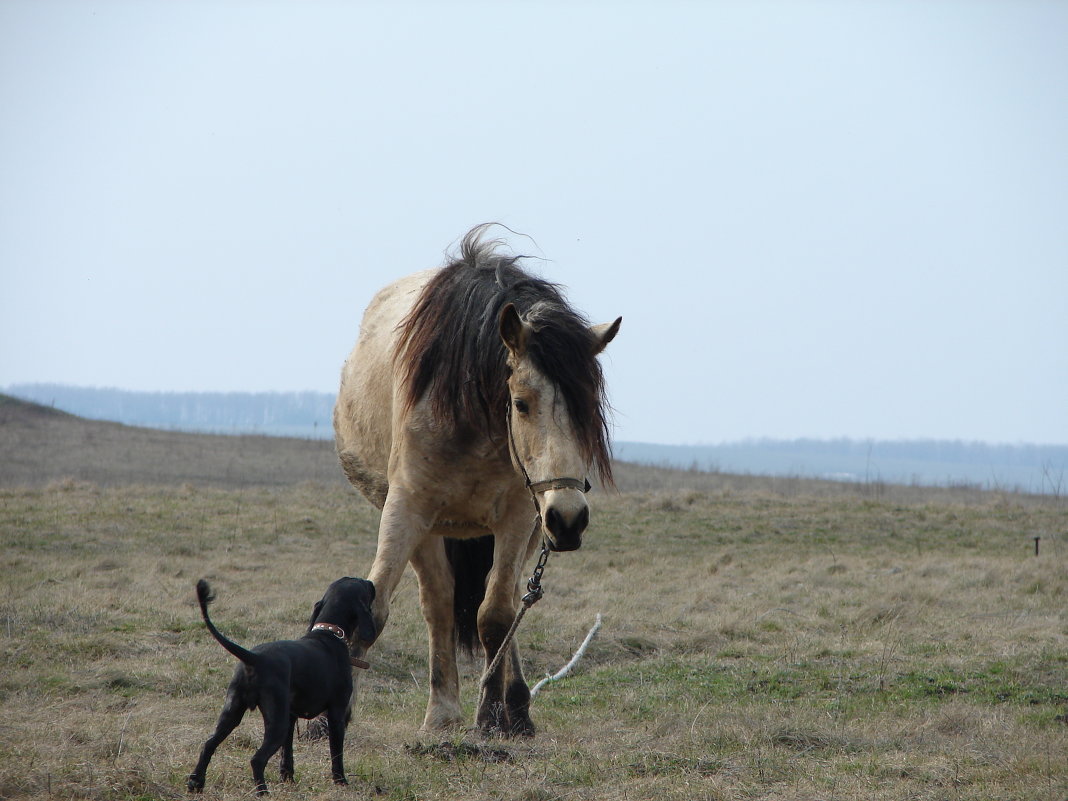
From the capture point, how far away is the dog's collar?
13.5ft

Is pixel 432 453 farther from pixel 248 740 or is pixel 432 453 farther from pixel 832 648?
pixel 832 648

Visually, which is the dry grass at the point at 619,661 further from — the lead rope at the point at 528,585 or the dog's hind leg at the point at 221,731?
the lead rope at the point at 528,585

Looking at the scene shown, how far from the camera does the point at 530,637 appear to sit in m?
8.07

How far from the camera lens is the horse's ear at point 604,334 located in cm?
474

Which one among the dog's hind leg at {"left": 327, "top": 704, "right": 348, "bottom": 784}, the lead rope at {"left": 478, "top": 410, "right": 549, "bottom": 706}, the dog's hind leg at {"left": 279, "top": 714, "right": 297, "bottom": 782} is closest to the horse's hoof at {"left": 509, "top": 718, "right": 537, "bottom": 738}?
the lead rope at {"left": 478, "top": 410, "right": 549, "bottom": 706}

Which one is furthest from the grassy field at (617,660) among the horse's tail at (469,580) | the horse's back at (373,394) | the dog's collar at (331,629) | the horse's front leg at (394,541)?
the horse's back at (373,394)

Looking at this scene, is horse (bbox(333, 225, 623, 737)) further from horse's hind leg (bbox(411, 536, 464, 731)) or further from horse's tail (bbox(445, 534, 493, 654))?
horse's tail (bbox(445, 534, 493, 654))

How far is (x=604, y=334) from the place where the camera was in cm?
482

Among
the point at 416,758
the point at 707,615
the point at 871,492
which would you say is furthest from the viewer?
the point at 871,492

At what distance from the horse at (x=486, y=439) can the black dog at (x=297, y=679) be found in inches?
11.7

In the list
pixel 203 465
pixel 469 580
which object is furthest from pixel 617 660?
pixel 203 465

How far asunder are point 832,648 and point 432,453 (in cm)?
425

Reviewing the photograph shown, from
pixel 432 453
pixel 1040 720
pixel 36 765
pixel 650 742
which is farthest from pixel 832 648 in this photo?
pixel 36 765

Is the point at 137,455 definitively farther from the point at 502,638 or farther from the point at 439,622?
the point at 502,638
